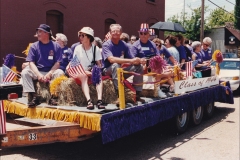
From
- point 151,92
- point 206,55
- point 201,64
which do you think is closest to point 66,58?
point 151,92

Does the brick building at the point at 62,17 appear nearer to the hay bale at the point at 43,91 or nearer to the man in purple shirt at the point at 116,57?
the hay bale at the point at 43,91

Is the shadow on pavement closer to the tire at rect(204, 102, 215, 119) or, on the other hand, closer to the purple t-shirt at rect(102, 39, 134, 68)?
the tire at rect(204, 102, 215, 119)

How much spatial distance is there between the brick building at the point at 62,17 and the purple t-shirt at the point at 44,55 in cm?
554

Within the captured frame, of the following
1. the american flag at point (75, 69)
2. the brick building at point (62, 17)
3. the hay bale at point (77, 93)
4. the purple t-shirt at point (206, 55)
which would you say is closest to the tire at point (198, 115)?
the purple t-shirt at point (206, 55)

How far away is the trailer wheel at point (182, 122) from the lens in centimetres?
727

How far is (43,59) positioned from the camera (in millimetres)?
5754

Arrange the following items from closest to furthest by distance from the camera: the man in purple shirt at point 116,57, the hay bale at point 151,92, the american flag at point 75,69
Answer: the american flag at point 75,69 < the man in purple shirt at point 116,57 < the hay bale at point 151,92

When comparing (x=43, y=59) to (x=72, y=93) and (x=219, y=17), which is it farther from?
(x=219, y=17)

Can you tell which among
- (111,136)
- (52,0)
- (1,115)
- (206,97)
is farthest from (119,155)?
(52,0)

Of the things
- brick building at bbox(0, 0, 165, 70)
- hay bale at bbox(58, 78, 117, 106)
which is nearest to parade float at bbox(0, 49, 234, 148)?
hay bale at bbox(58, 78, 117, 106)

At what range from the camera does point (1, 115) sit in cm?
361

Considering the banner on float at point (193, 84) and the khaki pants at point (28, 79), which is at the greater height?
the khaki pants at point (28, 79)

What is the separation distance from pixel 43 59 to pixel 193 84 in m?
3.69

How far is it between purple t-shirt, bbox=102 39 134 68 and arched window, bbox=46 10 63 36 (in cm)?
717
